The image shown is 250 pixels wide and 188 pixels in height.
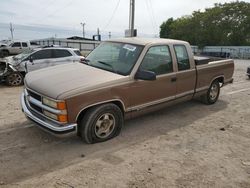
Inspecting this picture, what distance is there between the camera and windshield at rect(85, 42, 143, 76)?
504cm

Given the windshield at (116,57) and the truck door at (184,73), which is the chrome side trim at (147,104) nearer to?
the truck door at (184,73)

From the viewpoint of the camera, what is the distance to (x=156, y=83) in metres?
5.34

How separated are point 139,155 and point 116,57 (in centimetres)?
203

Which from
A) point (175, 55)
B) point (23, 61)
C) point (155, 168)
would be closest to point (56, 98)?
point (155, 168)

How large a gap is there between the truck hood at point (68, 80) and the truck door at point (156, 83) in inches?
17.9

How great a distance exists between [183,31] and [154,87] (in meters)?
64.3

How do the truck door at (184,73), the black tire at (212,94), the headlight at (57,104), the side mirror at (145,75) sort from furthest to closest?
1. the black tire at (212,94)
2. the truck door at (184,73)
3. the side mirror at (145,75)
4. the headlight at (57,104)

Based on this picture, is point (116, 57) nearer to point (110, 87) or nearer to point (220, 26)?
point (110, 87)

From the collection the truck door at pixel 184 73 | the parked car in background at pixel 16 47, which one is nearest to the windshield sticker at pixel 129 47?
the truck door at pixel 184 73

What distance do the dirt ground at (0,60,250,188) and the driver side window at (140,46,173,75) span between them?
1.21m

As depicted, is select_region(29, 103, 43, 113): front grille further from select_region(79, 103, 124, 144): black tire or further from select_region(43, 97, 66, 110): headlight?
select_region(79, 103, 124, 144): black tire

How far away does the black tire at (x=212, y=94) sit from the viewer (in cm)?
728

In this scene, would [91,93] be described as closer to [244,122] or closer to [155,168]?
[155,168]

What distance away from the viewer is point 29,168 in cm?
384
